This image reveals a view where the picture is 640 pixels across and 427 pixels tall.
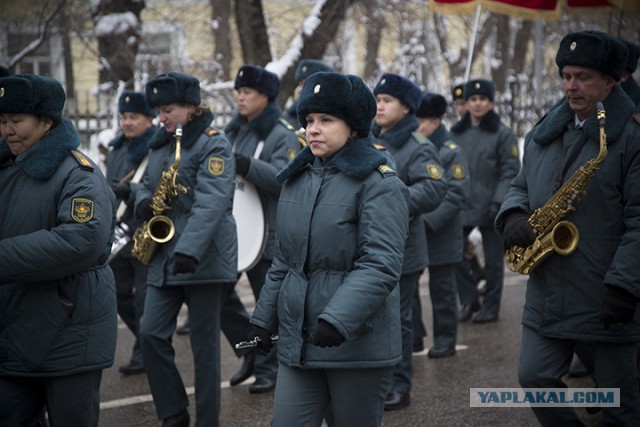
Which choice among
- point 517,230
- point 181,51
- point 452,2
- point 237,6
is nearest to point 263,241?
point 517,230

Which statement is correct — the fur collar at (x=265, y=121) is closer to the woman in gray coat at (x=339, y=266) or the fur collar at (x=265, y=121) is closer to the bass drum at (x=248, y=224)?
the bass drum at (x=248, y=224)

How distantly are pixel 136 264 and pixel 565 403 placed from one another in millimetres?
3905

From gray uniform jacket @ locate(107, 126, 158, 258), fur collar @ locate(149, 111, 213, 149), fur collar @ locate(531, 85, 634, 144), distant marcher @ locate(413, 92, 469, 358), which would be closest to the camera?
fur collar @ locate(531, 85, 634, 144)

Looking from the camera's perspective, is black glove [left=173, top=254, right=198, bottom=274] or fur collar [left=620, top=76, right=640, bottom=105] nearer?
black glove [left=173, top=254, right=198, bottom=274]

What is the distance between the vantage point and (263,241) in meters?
6.85

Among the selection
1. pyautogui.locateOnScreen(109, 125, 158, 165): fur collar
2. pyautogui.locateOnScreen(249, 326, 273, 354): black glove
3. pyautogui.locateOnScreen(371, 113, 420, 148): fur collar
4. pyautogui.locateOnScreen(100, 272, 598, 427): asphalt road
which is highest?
pyautogui.locateOnScreen(371, 113, 420, 148): fur collar

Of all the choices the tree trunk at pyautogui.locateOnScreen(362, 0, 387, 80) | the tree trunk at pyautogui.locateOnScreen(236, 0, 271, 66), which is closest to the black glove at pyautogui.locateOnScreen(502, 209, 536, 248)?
the tree trunk at pyautogui.locateOnScreen(236, 0, 271, 66)

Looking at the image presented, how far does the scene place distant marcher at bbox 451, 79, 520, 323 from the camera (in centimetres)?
913

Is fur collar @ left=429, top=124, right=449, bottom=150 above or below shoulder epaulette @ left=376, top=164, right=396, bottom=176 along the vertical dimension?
below

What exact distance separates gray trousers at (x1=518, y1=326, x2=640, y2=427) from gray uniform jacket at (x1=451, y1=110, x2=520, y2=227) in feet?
14.8

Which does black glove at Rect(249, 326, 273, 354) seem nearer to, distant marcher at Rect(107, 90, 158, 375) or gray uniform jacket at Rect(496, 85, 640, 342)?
gray uniform jacket at Rect(496, 85, 640, 342)

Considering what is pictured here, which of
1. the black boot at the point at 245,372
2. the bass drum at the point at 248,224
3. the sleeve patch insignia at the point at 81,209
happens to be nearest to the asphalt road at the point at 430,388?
the black boot at the point at 245,372

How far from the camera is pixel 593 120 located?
459 cm

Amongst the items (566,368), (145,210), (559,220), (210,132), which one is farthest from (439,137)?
(566,368)
